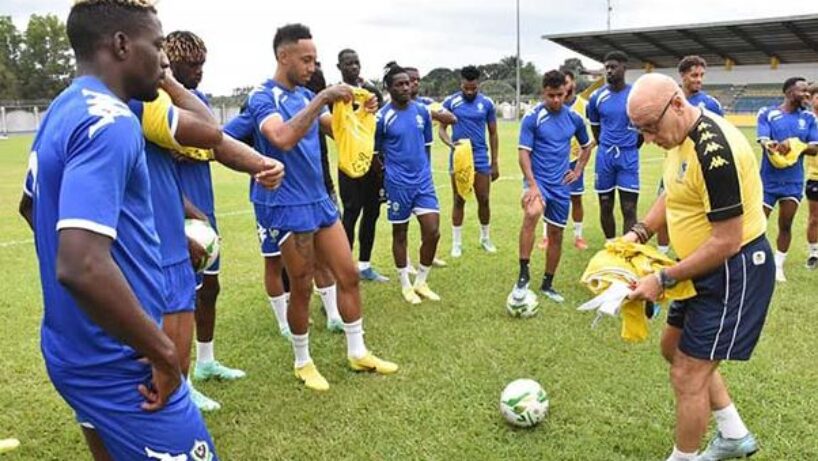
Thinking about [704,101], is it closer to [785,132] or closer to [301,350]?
[785,132]

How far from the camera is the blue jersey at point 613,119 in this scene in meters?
8.21

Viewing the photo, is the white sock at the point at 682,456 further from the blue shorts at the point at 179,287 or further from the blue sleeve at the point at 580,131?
the blue sleeve at the point at 580,131

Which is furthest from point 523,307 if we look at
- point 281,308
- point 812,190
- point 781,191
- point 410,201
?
point 812,190

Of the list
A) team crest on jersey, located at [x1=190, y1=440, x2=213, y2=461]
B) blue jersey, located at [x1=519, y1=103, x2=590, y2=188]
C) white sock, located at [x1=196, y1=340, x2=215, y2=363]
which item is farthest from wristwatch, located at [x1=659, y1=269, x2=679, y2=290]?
blue jersey, located at [x1=519, y1=103, x2=590, y2=188]

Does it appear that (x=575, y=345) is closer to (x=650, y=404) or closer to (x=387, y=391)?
(x=650, y=404)

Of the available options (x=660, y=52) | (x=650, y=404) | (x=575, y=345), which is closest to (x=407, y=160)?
(x=575, y=345)

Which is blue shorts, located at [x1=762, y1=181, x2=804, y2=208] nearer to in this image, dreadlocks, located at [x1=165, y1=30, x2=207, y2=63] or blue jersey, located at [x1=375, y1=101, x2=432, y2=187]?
blue jersey, located at [x1=375, y1=101, x2=432, y2=187]

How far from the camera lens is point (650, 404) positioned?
14.7 ft

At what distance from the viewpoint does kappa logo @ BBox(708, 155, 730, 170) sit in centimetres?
309

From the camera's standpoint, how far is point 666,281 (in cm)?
329

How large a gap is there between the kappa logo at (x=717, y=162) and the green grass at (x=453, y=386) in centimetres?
174

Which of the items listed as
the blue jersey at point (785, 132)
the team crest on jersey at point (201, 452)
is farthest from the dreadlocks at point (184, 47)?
the blue jersey at point (785, 132)

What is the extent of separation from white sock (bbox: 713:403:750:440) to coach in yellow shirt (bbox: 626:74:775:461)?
9.3 inches

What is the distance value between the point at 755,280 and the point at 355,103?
10.3 ft
